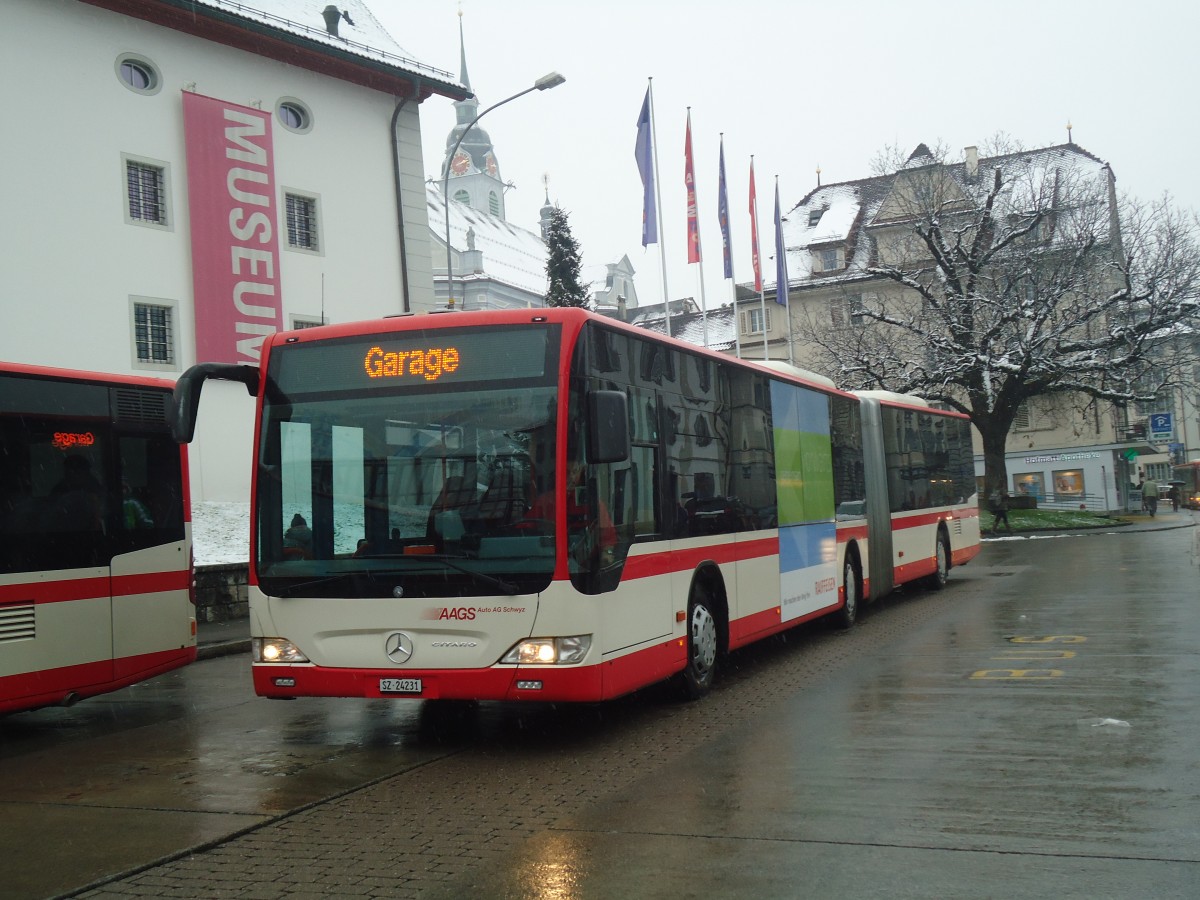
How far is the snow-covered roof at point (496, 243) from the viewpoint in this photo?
91500 millimetres

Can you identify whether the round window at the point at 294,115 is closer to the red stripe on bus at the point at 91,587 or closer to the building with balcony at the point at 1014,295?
the red stripe on bus at the point at 91,587

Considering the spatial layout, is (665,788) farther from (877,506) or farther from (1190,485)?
(1190,485)

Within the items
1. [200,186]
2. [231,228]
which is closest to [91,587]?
[200,186]

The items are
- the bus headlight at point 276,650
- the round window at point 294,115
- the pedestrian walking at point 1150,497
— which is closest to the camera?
the bus headlight at point 276,650

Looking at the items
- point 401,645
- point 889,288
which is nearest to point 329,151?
point 401,645

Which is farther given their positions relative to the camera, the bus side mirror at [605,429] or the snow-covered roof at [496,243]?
the snow-covered roof at [496,243]

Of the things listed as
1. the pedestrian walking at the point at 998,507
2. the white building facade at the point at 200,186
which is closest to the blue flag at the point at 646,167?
the white building facade at the point at 200,186

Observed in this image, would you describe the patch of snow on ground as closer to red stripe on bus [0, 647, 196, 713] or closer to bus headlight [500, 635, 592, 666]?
red stripe on bus [0, 647, 196, 713]

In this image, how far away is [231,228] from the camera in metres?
26.4

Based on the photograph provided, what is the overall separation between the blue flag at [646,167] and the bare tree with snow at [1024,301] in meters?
13.8

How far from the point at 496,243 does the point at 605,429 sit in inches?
3631

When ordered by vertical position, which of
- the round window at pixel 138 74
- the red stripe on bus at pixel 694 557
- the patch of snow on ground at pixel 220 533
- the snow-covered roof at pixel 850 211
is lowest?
the red stripe on bus at pixel 694 557

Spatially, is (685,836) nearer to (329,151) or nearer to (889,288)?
(329,151)

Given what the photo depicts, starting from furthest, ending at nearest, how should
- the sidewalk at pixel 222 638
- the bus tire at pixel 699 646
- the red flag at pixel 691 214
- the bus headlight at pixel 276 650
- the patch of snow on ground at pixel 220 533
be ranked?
A: 1. the red flag at pixel 691 214
2. the patch of snow on ground at pixel 220 533
3. the sidewalk at pixel 222 638
4. the bus tire at pixel 699 646
5. the bus headlight at pixel 276 650
